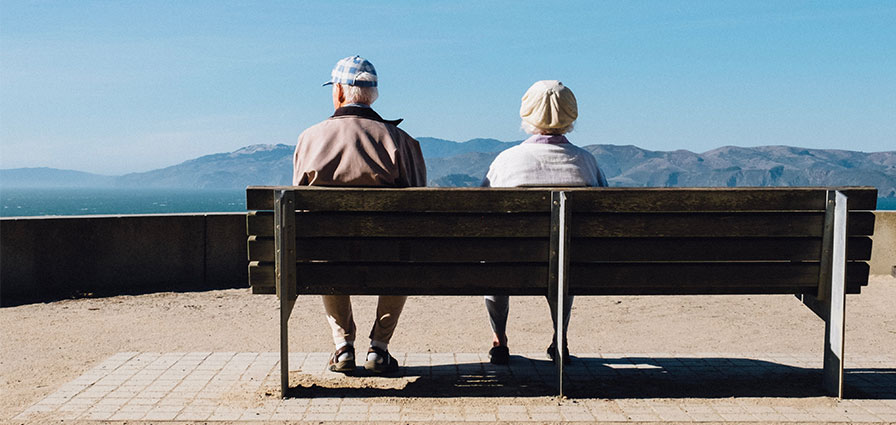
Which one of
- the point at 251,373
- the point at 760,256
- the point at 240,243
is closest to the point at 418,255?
the point at 251,373

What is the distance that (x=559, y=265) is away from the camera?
3969 mm

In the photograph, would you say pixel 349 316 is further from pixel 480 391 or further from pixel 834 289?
pixel 834 289

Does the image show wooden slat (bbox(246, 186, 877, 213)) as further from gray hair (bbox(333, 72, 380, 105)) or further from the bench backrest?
gray hair (bbox(333, 72, 380, 105))

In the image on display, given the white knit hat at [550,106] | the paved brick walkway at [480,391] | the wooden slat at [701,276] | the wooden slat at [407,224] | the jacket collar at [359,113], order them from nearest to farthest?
the paved brick walkway at [480,391]
the wooden slat at [407,224]
the wooden slat at [701,276]
the jacket collar at [359,113]
the white knit hat at [550,106]

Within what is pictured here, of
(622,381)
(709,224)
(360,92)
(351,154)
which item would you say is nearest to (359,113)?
(360,92)

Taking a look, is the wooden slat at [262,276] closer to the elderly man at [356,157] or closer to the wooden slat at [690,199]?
the elderly man at [356,157]

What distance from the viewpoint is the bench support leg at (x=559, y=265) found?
12.8 ft

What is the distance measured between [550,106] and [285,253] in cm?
168

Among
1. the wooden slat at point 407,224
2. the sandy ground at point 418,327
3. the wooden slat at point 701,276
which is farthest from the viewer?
the sandy ground at point 418,327

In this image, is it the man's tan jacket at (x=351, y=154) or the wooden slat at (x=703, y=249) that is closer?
the wooden slat at (x=703, y=249)

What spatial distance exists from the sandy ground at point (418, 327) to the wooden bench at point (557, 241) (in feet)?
5.12

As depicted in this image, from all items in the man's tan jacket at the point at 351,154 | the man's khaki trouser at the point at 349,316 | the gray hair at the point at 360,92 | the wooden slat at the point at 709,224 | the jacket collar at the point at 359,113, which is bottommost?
the man's khaki trouser at the point at 349,316

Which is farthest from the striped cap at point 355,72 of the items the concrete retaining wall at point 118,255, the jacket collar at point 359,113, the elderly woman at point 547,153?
the concrete retaining wall at point 118,255

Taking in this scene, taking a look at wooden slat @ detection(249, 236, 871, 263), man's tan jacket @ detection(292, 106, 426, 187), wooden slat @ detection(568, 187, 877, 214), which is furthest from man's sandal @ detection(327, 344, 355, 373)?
wooden slat @ detection(568, 187, 877, 214)
